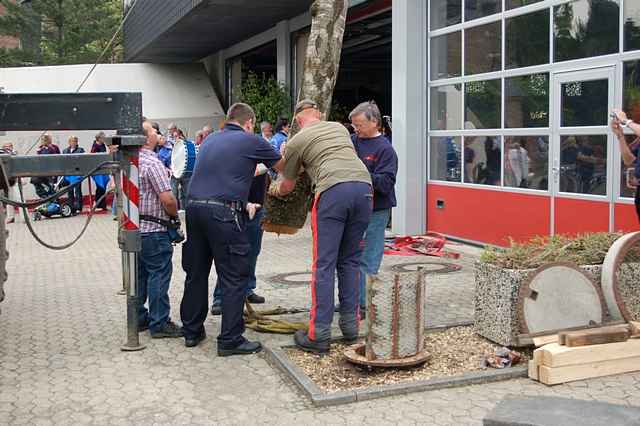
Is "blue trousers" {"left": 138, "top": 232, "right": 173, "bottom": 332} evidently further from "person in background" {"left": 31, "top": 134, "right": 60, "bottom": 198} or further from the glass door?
"person in background" {"left": 31, "top": 134, "right": 60, "bottom": 198}

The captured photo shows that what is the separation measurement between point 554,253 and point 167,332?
315 cm

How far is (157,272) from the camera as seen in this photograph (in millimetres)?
6355

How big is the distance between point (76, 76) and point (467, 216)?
15.7 m

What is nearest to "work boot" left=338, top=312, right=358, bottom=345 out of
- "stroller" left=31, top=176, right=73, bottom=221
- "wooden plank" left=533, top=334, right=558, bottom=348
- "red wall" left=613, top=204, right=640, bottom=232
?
"wooden plank" left=533, top=334, right=558, bottom=348

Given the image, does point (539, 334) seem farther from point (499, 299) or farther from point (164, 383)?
point (164, 383)

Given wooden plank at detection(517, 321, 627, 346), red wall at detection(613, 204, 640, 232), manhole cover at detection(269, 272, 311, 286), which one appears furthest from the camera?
manhole cover at detection(269, 272, 311, 286)

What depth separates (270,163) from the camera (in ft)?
19.6

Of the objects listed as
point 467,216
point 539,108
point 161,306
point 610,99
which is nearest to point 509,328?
point 161,306

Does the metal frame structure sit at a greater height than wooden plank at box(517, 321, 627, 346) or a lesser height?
greater

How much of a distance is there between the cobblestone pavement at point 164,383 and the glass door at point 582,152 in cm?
172

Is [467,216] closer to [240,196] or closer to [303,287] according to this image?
[303,287]

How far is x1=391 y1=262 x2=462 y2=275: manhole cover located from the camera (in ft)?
30.0

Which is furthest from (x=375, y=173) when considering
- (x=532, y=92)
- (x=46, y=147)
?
(x=46, y=147)

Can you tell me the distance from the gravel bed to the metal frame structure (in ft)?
4.88
